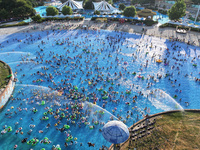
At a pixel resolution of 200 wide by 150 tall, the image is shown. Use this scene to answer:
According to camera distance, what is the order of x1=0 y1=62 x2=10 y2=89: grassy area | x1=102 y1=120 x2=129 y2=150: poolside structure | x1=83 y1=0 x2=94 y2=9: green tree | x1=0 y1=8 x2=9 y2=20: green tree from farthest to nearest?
1. x1=83 y1=0 x2=94 y2=9: green tree
2. x1=0 y1=8 x2=9 y2=20: green tree
3. x1=0 y1=62 x2=10 y2=89: grassy area
4. x1=102 y1=120 x2=129 y2=150: poolside structure

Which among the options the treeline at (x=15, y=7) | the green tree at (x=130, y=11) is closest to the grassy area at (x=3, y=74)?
the treeline at (x=15, y=7)

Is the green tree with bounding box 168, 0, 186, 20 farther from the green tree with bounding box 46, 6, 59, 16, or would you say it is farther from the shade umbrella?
the shade umbrella

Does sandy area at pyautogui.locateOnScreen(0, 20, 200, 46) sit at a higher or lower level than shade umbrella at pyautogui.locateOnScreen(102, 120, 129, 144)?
higher

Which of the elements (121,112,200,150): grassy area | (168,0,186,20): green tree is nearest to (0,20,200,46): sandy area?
(168,0,186,20): green tree

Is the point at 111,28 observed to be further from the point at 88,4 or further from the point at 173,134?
the point at 173,134

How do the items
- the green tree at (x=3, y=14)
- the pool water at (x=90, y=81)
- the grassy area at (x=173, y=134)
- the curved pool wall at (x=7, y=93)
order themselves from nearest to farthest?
the grassy area at (x=173, y=134) < the pool water at (x=90, y=81) < the curved pool wall at (x=7, y=93) < the green tree at (x=3, y=14)

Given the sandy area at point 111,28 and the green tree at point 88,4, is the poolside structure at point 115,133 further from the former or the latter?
the green tree at point 88,4

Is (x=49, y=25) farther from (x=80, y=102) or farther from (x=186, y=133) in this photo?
(x=186, y=133)

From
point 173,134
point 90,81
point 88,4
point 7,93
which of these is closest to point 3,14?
point 88,4
